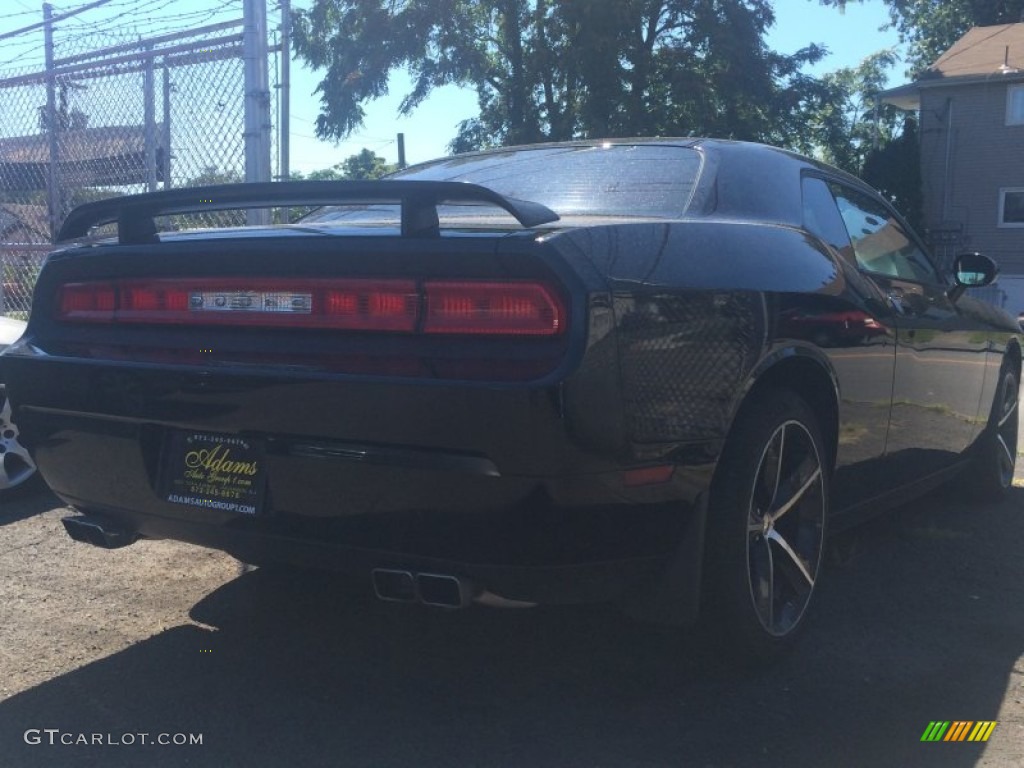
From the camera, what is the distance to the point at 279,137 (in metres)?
7.07

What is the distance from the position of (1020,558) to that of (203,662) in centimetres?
327

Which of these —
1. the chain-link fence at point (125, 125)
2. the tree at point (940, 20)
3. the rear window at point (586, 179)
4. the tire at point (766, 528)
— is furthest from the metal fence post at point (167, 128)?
the tree at point (940, 20)

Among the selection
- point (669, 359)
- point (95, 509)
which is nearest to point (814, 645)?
point (669, 359)

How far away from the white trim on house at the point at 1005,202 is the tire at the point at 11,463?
3166 cm

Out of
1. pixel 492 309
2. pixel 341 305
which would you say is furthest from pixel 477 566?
pixel 341 305

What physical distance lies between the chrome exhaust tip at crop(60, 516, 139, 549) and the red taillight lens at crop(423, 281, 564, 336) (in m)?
1.22

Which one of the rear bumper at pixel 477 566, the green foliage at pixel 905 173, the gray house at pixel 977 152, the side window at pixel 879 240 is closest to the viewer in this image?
the rear bumper at pixel 477 566

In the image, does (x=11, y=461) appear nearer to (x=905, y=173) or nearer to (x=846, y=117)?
(x=905, y=173)

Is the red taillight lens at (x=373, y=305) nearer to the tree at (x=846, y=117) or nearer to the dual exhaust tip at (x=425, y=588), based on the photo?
the dual exhaust tip at (x=425, y=588)

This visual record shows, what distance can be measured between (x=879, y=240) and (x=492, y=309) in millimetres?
2340

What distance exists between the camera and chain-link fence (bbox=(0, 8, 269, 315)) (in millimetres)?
7199

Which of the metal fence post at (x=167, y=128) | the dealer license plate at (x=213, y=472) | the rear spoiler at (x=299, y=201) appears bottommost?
the dealer license plate at (x=213, y=472)

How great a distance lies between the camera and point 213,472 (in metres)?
2.99

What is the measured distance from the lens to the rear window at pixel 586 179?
3396 millimetres
